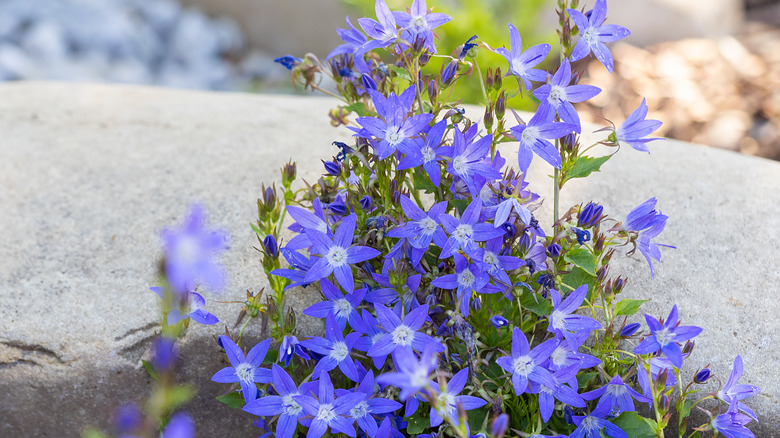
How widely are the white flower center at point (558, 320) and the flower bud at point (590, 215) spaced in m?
0.21

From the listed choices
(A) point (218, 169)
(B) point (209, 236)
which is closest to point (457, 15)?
(A) point (218, 169)

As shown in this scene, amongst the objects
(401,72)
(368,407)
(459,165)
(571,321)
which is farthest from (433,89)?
(368,407)

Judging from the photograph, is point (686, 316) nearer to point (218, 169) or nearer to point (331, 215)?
point (331, 215)

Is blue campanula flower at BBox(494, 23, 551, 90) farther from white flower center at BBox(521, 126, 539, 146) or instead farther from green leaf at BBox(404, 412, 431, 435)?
green leaf at BBox(404, 412, 431, 435)

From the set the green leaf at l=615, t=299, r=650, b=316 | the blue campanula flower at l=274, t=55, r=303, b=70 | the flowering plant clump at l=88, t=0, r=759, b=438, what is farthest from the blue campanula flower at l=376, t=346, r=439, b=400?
the blue campanula flower at l=274, t=55, r=303, b=70

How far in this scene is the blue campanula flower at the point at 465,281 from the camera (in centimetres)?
145

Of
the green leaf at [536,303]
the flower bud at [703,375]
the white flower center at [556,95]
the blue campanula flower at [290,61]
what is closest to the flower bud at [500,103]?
the white flower center at [556,95]

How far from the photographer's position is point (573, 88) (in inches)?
58.7

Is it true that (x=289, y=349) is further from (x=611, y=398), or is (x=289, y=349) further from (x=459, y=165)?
(x=611, y=398)

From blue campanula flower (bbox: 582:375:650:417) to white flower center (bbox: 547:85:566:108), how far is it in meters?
0.67

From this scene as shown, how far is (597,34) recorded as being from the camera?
1.55m

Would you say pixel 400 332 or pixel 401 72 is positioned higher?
pixel 401 72

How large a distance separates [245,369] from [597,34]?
118 centimetres

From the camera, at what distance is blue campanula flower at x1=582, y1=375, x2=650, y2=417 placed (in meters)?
1.50
